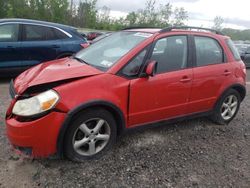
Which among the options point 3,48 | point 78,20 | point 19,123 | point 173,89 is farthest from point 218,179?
point 78,20

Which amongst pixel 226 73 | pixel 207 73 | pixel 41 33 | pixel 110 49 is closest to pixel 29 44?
pixel 41 33

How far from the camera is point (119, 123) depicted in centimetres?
354

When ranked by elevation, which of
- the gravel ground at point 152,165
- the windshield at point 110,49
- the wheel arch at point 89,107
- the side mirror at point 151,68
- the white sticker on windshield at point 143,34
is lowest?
the gravel ground at point 152,165

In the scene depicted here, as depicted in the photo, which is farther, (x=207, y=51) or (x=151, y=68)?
(x=207, y=51)

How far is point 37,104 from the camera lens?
A: 2.97 m

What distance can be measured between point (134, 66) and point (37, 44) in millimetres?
4157

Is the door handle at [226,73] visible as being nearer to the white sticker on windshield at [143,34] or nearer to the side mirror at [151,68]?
the white sticker on windshield at [143,34]

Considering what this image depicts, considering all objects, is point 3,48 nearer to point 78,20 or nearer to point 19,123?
point 19,123

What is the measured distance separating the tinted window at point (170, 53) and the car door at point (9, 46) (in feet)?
13.6

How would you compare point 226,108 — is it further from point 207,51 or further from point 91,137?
point 91,137

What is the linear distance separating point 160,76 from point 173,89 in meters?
0.30

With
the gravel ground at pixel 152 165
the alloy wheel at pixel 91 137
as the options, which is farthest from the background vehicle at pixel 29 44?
the alloy wheel at pixel 91 137

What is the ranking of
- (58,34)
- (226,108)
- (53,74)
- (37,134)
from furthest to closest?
(58,34) → (226,108) → (53,74) → (37,134)

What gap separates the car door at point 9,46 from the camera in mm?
6516
